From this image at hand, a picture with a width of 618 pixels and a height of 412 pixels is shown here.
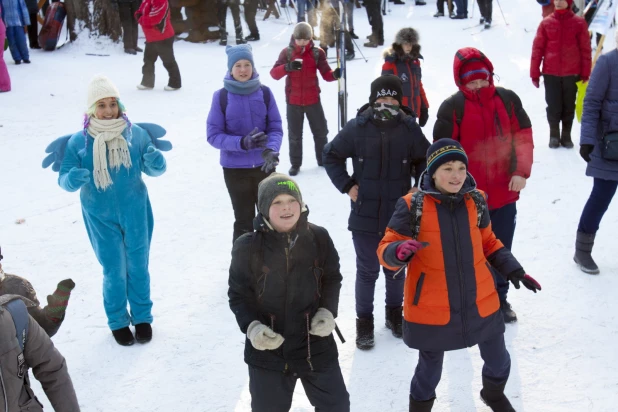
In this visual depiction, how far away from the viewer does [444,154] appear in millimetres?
3389

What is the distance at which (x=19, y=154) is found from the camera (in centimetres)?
895

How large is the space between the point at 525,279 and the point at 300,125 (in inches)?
192

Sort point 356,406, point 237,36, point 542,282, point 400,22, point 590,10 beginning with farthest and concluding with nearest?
point 400,22
point 237,36
point 590,10
point 542,282
point 356,406

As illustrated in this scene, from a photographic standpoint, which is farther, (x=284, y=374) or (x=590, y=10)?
(x=590, y=10)

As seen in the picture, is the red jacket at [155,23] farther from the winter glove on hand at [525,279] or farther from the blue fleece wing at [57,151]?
the winter glove on hand at [525,279]

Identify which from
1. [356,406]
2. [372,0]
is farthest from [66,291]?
[372,0]

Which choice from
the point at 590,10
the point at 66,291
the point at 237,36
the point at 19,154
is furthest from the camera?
the point at 237,36

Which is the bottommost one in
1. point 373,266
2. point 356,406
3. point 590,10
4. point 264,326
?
point 356,406

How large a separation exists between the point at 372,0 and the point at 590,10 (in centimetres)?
521

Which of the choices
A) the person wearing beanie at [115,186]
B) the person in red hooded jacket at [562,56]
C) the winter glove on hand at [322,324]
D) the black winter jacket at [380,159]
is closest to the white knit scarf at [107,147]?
the person wearing beanie at [115,186]

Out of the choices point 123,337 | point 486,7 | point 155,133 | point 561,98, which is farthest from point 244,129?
point 486,7

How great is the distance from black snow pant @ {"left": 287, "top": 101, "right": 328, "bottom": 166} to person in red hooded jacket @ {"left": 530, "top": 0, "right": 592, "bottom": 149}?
→ 2.43 meters

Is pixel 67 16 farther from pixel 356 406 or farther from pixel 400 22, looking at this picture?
pixel 356 406

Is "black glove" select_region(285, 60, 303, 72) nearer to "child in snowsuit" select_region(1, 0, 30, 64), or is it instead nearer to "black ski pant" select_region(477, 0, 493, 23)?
"child in snowsuit" select_region(1, 0, 30, 64)
